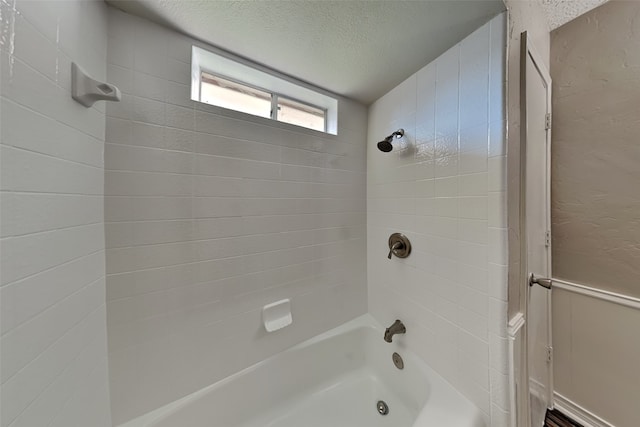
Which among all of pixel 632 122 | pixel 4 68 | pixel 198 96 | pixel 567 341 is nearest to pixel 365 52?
pixel 198 96

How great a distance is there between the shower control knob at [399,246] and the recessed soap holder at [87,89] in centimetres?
148

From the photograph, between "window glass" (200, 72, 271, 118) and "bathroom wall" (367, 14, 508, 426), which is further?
"window glass" (200, 72, 271, 118)

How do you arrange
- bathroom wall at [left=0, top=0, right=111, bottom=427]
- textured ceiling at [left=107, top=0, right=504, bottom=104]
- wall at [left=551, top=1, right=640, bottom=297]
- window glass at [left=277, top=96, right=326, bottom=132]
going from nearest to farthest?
bathroom wall at [left=0, top=0, right=111, bottom=427], textured ceiling at [left=107, top=0, right=504, bottom=104], wall at [left=551, top=1, right=640, bottom=297], window glass at [left=277, top=96, right=326, bottom=132]

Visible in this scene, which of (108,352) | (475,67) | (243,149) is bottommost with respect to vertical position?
(108,352)

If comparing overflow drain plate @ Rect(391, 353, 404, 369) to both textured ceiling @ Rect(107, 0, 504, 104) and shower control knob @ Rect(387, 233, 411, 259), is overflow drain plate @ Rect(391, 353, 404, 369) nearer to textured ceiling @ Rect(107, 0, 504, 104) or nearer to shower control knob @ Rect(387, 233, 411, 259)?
shower control knob @ Rect(387, 233, 411, 259)

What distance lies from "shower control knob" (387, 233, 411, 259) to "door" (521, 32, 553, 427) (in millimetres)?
530

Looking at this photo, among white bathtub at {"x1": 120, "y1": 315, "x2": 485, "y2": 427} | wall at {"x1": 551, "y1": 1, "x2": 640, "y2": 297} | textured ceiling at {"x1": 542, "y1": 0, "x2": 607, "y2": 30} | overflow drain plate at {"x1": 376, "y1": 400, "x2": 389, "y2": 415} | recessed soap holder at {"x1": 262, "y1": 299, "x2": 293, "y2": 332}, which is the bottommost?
overflow drain plate at {"x1": 376, "y1": 400, "x2": 389, "y2": 415}

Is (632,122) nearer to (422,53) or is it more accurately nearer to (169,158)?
(422,53)

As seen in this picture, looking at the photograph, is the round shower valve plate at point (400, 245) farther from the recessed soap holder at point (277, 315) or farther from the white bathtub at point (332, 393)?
the recessed soap holder at point (277, 315)

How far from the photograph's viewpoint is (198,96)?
1151mm

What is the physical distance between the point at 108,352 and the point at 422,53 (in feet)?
6.76

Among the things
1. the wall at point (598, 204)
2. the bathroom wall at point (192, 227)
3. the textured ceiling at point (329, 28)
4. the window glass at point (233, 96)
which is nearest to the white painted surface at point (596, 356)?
the wall at point (598, 204)

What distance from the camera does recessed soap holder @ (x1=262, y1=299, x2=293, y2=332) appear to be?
1217mm

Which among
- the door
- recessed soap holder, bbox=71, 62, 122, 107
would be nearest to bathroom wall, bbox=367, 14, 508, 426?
the door
